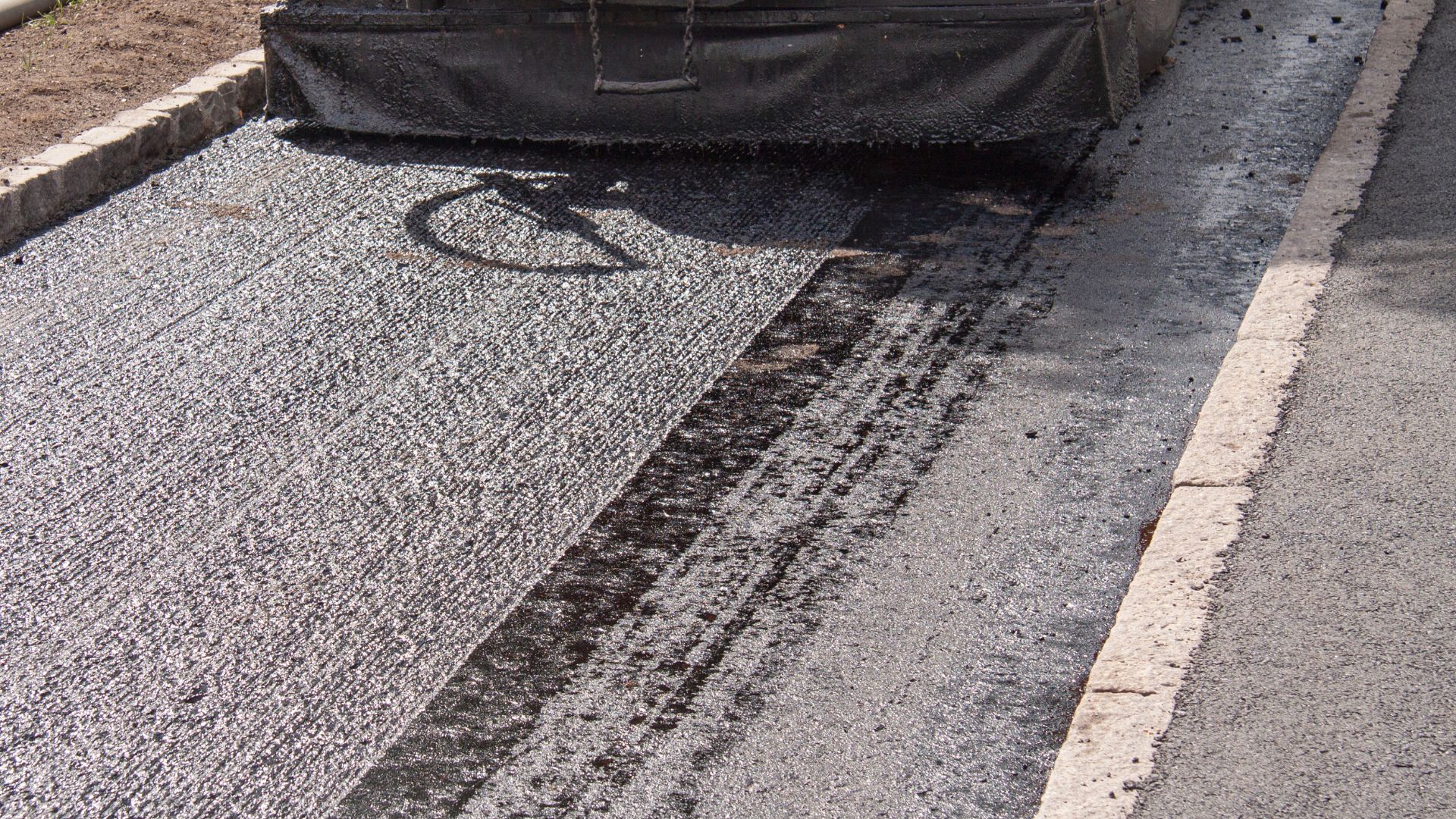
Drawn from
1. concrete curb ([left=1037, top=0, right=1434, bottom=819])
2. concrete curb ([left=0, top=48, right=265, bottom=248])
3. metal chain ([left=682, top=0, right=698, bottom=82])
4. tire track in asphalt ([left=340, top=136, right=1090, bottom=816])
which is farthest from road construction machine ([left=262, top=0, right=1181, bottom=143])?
concrete curb ([left=1037, top=0, right=1434, bottom=819])

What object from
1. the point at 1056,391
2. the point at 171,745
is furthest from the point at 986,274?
the point at 171,745

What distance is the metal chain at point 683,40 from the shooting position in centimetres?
453

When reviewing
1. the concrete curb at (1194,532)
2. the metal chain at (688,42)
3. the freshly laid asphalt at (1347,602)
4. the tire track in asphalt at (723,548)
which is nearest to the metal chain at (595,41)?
the metal chain at (688,42)

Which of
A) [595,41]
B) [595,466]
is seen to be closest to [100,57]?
[595,41]

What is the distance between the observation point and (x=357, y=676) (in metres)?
2.49

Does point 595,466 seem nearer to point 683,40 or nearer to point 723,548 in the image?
point 723,548

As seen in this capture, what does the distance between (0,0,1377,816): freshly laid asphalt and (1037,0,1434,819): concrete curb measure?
0.07 metres

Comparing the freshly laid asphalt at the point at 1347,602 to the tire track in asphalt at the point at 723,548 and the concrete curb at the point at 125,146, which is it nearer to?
the tire track in asphalt at the point at 723,548

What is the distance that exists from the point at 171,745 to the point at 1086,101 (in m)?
3.51

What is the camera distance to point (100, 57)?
5809 mm

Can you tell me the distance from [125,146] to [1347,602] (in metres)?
4.34

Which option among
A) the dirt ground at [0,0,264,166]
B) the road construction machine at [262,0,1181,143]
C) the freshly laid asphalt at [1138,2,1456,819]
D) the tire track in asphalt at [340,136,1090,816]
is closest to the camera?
the freshly laid asphalt at [1138,2,1456,819]

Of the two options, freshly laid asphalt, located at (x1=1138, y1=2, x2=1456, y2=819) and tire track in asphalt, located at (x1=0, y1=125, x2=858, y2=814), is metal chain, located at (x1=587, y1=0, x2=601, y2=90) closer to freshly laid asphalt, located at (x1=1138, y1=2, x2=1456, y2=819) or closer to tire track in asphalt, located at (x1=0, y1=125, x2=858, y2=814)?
tire track in asphalt, located at (x1=0, y1=125, x2=858, y2=814)

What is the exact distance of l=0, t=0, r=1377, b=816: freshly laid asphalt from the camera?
7.72 ft
